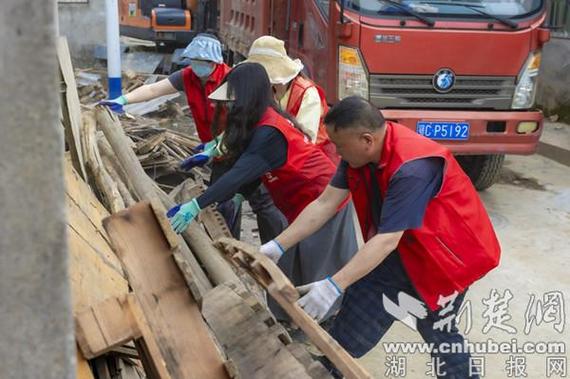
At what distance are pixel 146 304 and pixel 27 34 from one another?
95 cm

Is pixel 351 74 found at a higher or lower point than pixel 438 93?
higher

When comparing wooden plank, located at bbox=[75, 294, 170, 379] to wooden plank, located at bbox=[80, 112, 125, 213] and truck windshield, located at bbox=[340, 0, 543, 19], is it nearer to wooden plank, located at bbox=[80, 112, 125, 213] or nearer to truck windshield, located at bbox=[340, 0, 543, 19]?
wooden plank, located at bbox=[80, 112, 125, 213]

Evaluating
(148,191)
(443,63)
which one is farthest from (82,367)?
(443,63)

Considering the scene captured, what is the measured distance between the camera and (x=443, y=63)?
5594 millimetres

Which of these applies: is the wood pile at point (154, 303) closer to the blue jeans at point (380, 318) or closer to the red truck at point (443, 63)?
the blue jeans at point (380, 318)

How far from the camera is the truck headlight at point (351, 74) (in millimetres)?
5457

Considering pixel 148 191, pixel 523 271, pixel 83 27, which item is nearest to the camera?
pixel 148 191

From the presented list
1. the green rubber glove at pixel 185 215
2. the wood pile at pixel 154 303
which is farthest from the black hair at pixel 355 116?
the green rubber glove at pixel 185 215

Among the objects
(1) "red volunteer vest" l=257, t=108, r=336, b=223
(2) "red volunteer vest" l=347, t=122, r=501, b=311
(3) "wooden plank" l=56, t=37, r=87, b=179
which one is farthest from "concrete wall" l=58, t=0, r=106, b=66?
(2) "red volunteer vest" l=347, t=122, r=501, b=311

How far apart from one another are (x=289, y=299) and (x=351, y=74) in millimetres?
3650

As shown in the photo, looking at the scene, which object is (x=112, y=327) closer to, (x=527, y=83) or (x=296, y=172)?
(x=296, y=172)

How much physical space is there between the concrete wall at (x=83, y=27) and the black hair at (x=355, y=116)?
27.6 feet

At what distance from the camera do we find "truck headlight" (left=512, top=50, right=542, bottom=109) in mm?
5738

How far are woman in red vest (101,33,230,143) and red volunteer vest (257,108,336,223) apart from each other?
0.75 meters
